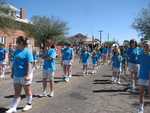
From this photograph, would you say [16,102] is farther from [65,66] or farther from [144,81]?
[65,66]

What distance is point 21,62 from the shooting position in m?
9.93

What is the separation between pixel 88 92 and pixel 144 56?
4.47 meters

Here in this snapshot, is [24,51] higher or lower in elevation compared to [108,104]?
higher

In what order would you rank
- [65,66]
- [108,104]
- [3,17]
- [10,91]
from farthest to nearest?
[3,17]
[65,66]
[10,91]
[108,104]

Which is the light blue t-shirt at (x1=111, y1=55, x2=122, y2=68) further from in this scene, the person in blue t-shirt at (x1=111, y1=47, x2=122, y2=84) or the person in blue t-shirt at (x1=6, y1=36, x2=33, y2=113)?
the person in blue t-shirt at (x1=6, y1=36, x2=33, y2=113)

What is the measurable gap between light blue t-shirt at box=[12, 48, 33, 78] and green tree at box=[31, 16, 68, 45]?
58689 mm

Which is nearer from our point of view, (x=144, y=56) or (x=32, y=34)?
(x=144, y=56)

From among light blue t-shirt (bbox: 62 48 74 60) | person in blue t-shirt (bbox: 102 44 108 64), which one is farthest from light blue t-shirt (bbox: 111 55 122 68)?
person in blue t-shirt (bbox: 102 44 108 64)

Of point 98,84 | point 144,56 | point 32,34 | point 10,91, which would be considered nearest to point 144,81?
point 144,56

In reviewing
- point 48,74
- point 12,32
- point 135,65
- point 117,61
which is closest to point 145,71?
point 48,74

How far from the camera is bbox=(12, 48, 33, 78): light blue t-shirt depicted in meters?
9.87

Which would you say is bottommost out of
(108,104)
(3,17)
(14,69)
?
(108,104)

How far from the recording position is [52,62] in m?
12.5

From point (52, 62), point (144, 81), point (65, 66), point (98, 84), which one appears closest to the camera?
point (144, 81)
